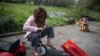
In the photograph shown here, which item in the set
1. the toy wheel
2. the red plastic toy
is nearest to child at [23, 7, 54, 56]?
the toy wheel

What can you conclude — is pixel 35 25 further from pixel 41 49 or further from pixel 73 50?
pixel 73 50

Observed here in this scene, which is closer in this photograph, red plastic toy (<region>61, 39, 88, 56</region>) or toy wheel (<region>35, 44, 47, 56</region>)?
red plastic toy (<region>61, 39, 88, 56</region>)

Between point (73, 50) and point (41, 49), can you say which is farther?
point (41, 49)

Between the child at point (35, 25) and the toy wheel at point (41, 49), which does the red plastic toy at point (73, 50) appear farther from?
the child at point (35, 25)

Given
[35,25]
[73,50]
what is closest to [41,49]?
[35,25]

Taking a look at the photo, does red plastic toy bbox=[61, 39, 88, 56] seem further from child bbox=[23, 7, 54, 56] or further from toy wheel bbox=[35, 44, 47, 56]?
child bbox=[23, 7, 54, 56]

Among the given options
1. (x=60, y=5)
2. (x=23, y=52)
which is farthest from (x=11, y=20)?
(x=60, y=5)

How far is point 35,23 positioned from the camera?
6.29 m

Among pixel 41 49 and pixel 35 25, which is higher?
pixel 35 25

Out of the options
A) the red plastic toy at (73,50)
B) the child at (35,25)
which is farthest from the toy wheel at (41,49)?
the red plastic toy at (73,50)

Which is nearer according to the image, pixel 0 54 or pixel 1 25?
pixel 0 54

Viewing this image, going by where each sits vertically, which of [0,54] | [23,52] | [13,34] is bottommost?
[13,34]

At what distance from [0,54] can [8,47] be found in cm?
31

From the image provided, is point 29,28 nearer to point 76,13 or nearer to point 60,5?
point 76,13
